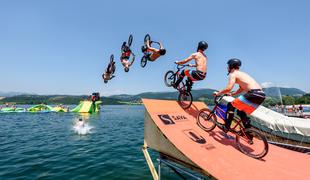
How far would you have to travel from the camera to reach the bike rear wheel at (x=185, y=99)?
7.94m

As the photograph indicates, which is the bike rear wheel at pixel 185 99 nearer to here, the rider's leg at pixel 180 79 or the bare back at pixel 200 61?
the rider's leg at pixel 180 79

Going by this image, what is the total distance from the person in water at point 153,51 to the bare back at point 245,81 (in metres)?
6.19

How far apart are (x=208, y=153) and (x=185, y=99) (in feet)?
13.1

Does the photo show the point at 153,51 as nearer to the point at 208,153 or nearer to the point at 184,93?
the point at 184,93

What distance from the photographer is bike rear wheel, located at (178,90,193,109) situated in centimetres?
794

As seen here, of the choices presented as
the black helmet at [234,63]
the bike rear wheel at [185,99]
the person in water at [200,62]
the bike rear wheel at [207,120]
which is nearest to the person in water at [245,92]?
the black helmet at [234,63]

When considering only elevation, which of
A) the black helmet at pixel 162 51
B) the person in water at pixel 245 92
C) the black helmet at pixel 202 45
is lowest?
the person in water at pixel 245 92

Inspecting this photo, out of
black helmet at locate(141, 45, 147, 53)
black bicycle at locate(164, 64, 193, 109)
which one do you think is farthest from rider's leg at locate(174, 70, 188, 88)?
black helmet at locate(141, 45, 147, 53)

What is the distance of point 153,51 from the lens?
11.1 metres

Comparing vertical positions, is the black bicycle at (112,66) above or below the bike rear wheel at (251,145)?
above

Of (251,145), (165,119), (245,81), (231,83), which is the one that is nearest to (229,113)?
(231,83)

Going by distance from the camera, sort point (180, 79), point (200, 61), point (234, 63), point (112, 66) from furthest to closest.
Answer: point (112, 66) < point (180, 79) < point (200, 61) < point (234, 63)

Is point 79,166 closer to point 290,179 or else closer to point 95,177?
point 95,177

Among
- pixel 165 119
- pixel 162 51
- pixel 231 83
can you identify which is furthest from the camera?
pixel 162 51
